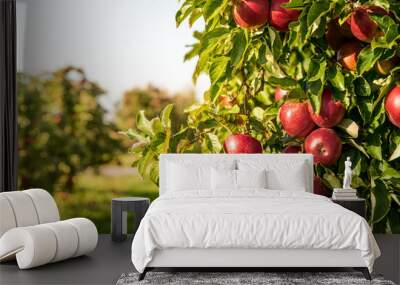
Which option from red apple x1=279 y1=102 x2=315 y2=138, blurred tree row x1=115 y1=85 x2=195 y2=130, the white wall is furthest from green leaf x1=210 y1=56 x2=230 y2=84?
the white wall

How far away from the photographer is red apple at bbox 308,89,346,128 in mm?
3217

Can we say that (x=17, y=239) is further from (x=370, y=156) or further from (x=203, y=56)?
(x=370, y=156)

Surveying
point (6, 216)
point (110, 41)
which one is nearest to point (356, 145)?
point (6, 216)

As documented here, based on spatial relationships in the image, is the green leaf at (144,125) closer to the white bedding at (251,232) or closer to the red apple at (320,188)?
the white bedding at (251,232)

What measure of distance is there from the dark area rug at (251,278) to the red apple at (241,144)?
58cm

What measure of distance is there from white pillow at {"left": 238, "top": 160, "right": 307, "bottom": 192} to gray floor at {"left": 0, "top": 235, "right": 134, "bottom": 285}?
2.92 feet

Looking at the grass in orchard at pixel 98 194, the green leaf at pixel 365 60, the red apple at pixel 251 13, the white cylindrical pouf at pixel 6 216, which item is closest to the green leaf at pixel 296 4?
the red apple at pixel 251 13

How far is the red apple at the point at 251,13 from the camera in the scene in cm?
296

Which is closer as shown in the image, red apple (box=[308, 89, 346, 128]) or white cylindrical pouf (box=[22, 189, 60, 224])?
red apple (box=[308, 89, 346, 128])

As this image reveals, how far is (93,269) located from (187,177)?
3.15 ft

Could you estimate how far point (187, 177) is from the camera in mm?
4191

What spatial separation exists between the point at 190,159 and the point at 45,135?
278 centimetres

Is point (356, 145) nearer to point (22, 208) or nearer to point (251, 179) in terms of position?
point (251, 179)

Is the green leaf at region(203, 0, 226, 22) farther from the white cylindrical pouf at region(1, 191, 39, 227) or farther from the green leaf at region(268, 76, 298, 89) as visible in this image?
the white cylindrical pouf at region(1, 191, 39, 227)
